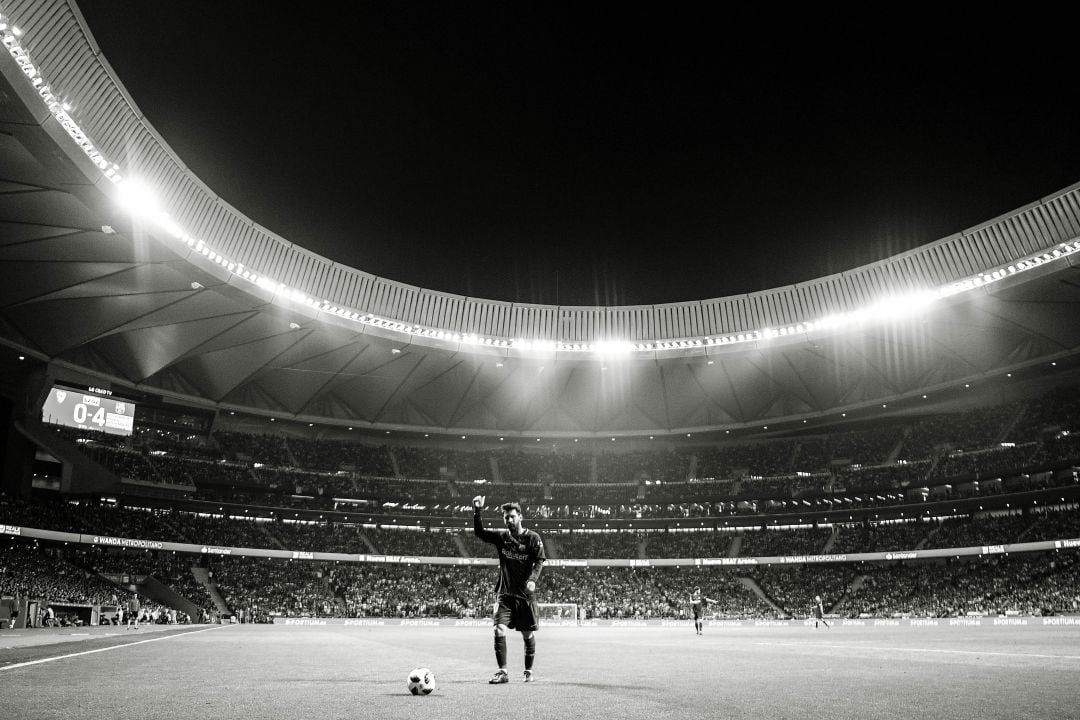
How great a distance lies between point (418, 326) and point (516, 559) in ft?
123

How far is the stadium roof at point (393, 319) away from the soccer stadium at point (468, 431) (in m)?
0.17

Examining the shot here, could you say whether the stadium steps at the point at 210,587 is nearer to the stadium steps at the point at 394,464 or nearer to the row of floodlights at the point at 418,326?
the stadium steps at the point at 394,464

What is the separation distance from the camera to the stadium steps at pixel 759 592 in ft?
166

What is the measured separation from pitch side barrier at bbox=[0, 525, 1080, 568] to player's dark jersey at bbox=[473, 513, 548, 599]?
40.1m

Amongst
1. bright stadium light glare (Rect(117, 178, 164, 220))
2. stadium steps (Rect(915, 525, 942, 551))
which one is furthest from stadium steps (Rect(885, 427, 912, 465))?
bright stadium light glare (Rect(117, 178, 164, 220))

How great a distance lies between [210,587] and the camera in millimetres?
49188

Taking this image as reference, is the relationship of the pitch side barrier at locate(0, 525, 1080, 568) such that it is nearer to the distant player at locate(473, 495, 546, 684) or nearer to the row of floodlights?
the row of floodlights

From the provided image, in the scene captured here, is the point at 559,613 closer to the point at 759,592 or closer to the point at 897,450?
the point at 759,592

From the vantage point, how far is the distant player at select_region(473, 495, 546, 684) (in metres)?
8.80

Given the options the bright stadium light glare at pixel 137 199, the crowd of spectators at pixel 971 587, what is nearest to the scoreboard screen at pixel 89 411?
the bright stadium light glare at pixel 137 199

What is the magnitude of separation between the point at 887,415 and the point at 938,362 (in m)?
8.31

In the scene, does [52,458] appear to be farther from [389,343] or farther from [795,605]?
[795,605]

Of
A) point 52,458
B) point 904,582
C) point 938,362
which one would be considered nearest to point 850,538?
point 904,582

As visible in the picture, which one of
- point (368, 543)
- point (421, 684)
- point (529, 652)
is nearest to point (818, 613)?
point (368, 543)
